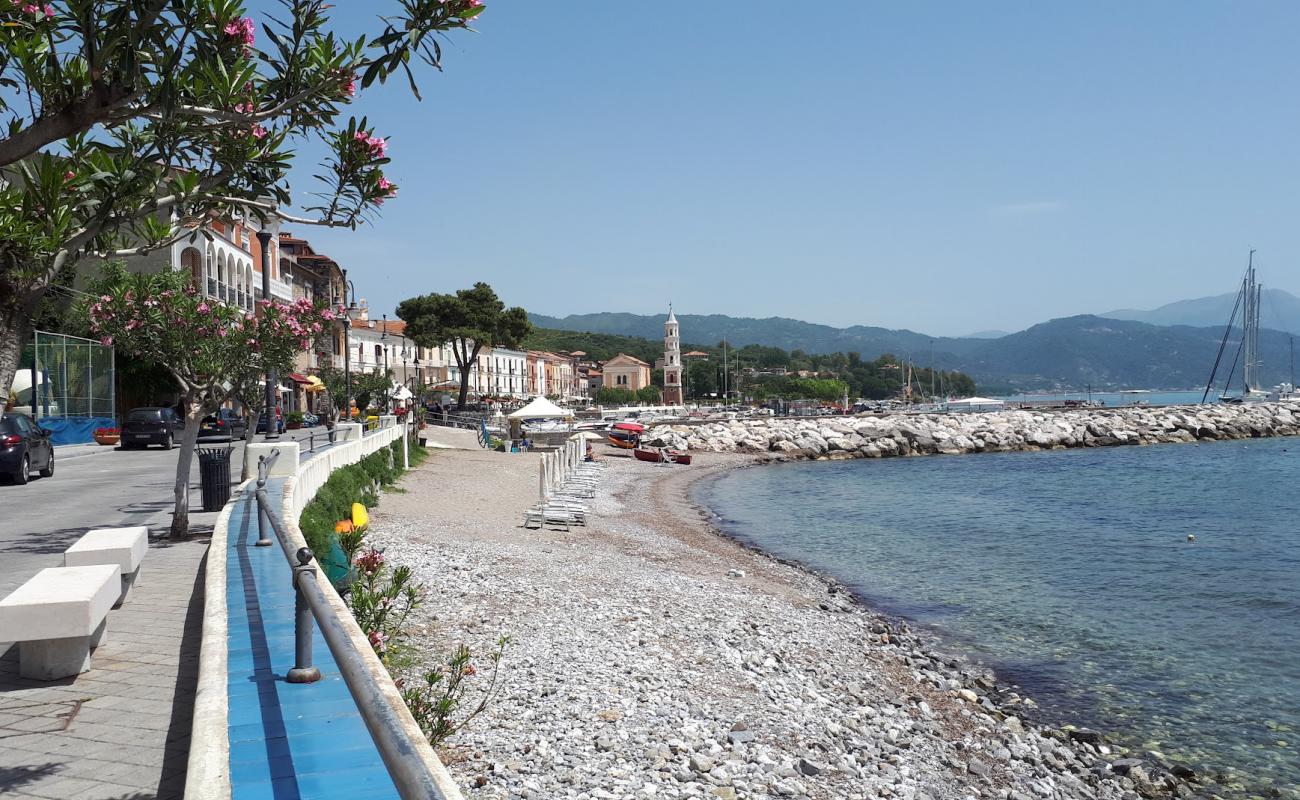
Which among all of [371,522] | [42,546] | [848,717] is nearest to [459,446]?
[371,522]

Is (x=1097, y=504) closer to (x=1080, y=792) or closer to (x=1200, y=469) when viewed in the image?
(x=1200, y=469)

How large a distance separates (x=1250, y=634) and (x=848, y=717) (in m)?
9.25

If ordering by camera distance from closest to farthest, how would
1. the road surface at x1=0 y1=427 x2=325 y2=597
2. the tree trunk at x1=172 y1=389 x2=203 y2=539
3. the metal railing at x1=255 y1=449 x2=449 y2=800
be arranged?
1. the metal railing at x1=255 y1=449 x2=449 y2=800
2. the road surface at x1=0 y1=427 x2=325 y2=597
3. the tree trunk at x1=172 y1=389 x2=203 y2=539

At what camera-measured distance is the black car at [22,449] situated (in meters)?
18.8

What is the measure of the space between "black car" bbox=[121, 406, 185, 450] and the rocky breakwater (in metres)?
31.9

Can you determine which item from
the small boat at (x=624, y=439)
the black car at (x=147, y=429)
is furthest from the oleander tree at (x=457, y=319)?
the black car at (x=147, y=429)

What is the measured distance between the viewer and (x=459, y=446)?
1721 inches

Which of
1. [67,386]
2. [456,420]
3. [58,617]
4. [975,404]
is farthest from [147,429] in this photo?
[975,404]

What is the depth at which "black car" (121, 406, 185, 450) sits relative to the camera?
29.2m

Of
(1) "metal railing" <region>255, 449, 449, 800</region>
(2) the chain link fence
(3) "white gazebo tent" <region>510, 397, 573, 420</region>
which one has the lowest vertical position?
(3) "white gazebo tent" <region>510, 397, 573, 420</region>

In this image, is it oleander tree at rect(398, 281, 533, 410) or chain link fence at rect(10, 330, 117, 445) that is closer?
chain link fence at rect(10, 330, 117, 445)

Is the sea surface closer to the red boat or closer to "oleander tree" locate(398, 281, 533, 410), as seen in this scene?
the red boat

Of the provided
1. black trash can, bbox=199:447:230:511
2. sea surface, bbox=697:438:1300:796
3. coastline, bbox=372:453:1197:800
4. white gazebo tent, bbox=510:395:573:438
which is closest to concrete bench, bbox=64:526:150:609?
coastline, bbox=372:453:1197:800

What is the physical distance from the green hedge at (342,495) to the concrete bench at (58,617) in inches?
105
